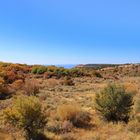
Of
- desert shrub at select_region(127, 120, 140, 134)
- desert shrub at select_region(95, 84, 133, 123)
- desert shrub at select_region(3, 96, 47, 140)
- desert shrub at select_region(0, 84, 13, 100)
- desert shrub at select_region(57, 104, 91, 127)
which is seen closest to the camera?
desert shrub at select_region(3, 96, 47, 140)

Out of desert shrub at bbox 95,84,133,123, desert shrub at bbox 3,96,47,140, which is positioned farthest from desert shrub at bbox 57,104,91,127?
desert shrub at bbox 3,96,47,140

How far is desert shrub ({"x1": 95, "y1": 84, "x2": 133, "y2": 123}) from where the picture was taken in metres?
13.0

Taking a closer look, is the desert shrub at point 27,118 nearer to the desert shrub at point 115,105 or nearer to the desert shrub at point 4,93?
the desert shrub at point 115,105

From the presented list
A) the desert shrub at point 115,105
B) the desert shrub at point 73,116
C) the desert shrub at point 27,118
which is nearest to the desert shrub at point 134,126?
the desert shrub at point 115,105

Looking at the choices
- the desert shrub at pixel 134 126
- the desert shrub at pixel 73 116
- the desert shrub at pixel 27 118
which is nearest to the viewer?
the desert shrub at pixel 27 118

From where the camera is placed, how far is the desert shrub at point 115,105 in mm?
12961

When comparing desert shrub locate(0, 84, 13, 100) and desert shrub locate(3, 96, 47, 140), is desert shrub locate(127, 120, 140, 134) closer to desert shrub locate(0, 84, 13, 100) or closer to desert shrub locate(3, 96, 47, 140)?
desert shrub locate(3, 96, 47, 140)

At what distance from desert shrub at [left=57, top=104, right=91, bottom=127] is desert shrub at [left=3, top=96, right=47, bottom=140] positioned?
236 centimetres

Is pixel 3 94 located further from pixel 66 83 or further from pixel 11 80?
pixel 66 83

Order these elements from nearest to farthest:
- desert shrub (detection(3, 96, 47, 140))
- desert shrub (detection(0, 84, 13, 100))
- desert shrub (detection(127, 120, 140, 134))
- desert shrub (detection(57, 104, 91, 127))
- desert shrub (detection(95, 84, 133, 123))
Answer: desert shrub (detection(3, 96, 47, 140)) < desert shrub (detection(127, 120, 140, 134)) < desert shrub (detection(57, 104, 91, 127)) < desert shrub (detection(95, 84, 133, 123)) < desert shrub (detection(0, 84, 13, 100))

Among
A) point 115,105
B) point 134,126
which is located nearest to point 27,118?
point 134,126

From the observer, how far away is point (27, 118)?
10008 millimetres

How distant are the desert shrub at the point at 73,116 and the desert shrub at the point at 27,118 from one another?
236 cm

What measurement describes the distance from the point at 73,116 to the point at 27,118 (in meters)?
3.24
